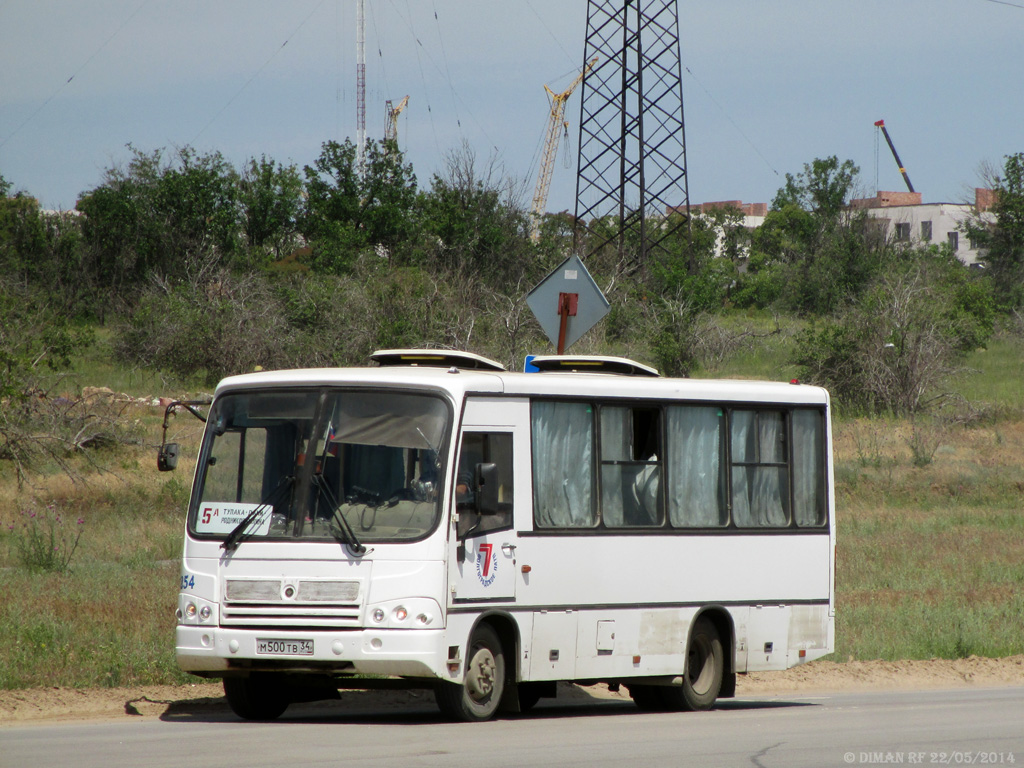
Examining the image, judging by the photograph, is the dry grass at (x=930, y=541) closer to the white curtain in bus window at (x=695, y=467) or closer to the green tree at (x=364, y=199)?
the white curtain in bus window at (x=695, y=467)

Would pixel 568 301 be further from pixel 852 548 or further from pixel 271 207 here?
pixel 271 207

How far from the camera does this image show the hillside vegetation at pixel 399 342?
18.0 metres

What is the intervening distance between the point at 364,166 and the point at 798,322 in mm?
22085

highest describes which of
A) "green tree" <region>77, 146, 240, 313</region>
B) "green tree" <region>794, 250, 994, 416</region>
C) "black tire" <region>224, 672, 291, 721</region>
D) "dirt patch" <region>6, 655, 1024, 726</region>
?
"green tree" <region>77, 146, 240, 313</region>

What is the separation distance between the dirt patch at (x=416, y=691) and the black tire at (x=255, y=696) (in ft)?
2.28

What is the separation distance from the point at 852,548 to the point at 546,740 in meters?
17.6

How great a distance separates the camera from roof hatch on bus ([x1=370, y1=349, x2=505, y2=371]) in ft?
37.2

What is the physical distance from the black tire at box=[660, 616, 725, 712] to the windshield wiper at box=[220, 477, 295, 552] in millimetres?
4162

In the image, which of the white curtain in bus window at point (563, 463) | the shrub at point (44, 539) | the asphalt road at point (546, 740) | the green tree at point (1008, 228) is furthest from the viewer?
the green tree at point (1008, 228)

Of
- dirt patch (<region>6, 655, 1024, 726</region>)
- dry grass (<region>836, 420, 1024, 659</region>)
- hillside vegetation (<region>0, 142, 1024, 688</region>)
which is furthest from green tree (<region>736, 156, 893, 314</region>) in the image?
dirt patch (<region>6, 655, 1024, 726</region>)

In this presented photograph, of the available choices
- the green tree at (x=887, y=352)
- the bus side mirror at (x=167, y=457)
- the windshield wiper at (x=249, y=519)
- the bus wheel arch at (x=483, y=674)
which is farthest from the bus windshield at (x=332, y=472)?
the green tree at (x=887, y=352)

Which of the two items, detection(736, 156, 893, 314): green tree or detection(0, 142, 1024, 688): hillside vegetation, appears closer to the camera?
detection(0, 142, 1024, 688): hillside vegetation

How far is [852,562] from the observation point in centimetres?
2353

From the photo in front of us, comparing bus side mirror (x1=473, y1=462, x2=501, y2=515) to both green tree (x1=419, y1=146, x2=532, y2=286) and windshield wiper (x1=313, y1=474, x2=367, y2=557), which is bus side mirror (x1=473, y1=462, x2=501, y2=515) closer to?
windshield wiper (x1=313, y1=474, x2=367, y2=557)
